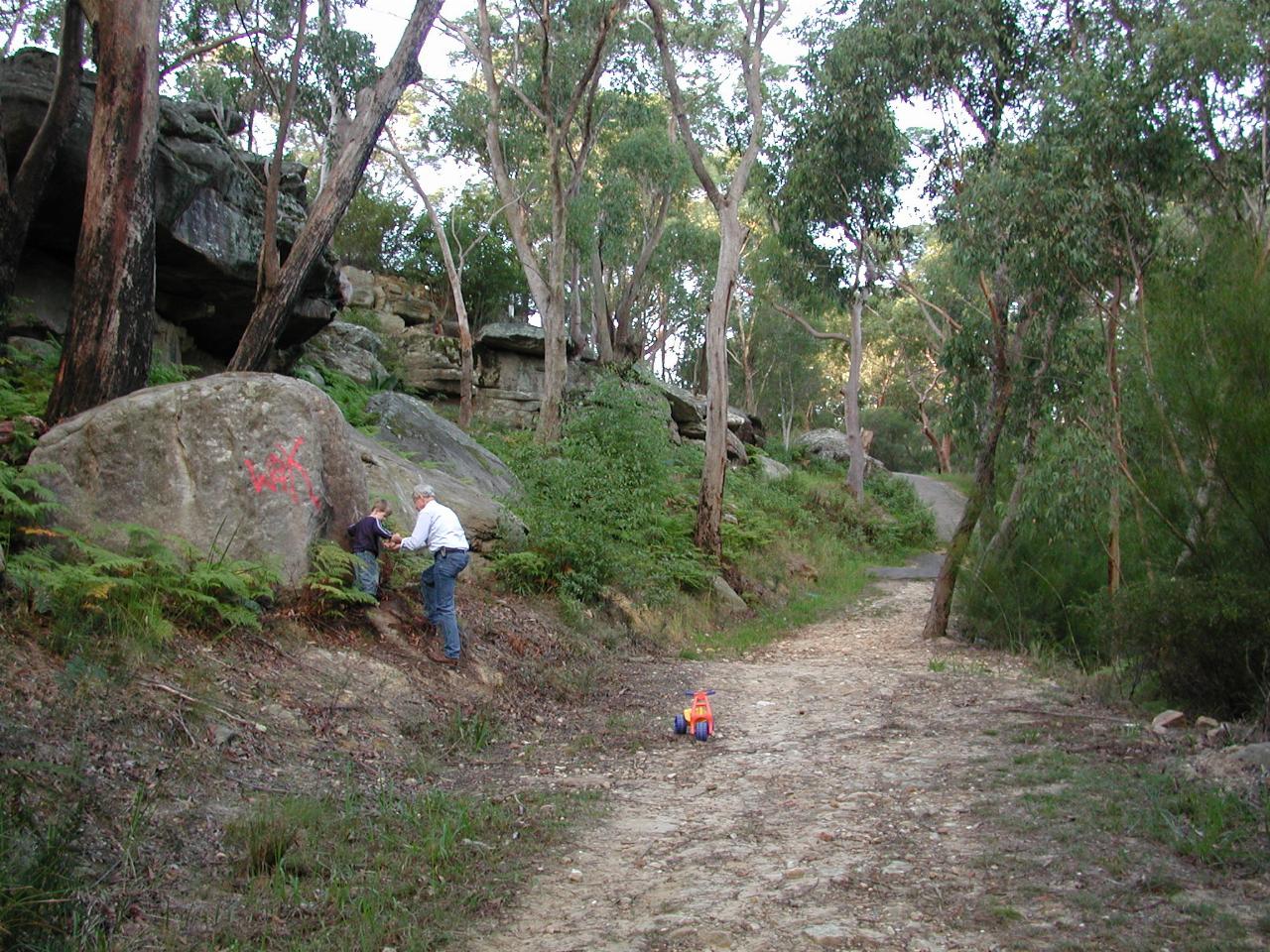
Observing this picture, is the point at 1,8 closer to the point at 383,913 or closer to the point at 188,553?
the point at 188,553

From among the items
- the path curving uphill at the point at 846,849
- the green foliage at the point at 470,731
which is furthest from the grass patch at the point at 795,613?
the green foliage at the point at 470,731

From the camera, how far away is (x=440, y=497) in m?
12.3

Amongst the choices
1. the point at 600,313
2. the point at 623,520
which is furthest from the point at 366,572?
the point at 600,313

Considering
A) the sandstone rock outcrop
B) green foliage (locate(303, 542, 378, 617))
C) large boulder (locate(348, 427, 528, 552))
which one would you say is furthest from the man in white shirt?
large boulder (locate(348, 427, 528, 552))

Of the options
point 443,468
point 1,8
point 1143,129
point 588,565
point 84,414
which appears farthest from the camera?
point 1,8

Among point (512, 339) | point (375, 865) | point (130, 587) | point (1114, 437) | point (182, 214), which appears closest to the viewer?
point (375, 865)

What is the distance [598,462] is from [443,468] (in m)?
2.12

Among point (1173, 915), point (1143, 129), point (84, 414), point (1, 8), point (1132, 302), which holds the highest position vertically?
point (1, 8)

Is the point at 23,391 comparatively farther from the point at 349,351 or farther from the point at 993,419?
the point at 993,419

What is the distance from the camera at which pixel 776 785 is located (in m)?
7.05

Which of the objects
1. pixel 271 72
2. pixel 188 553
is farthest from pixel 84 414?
pixel 271 72

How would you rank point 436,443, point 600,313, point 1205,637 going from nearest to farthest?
point 1205,637 → point 436,443 → point 600,313

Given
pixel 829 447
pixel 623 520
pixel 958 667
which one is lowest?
pixel 958 667

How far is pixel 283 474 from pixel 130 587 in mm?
1785
